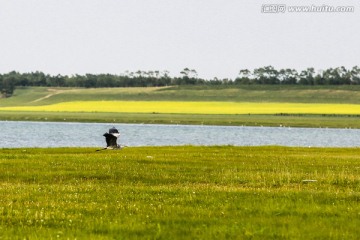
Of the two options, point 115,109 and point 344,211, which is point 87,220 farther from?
point 115,109

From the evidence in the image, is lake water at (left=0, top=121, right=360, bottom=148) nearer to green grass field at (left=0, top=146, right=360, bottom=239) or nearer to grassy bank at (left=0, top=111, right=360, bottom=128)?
grassy bank at (left=0, top=111, right=360, bottom=128)

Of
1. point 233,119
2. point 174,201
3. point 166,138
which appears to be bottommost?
point 233,119

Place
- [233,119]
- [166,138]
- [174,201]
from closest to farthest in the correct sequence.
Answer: [174,201] → [166,138] → [233,119]

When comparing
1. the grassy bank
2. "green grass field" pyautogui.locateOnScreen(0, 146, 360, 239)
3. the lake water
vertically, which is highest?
"green grass field" pyautogui.locateOnScreen(0, 146, 360, 239)

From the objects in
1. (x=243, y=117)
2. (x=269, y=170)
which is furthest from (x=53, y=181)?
(x=243, y=117)

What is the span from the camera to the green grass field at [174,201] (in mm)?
16812

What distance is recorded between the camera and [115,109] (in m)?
200

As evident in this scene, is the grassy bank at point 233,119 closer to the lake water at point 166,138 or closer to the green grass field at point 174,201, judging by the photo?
the lake water at point 166,138

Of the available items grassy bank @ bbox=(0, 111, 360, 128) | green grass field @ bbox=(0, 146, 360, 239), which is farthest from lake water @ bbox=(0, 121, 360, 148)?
green grass field @ bbox=(0, 146, 360, 239)

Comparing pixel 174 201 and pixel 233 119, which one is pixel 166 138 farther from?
Result: pixel 174 201

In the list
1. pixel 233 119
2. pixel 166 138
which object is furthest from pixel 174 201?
pixel 233 119

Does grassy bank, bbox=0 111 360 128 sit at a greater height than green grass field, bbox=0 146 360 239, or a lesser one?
lesser

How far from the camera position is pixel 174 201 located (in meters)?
21.5

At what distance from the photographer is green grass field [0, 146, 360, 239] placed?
1681cm
